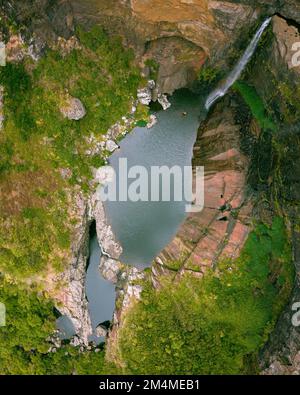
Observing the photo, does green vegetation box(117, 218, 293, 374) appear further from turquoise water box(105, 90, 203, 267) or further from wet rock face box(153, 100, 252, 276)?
turquoise water box(105, 90, 203, 267)

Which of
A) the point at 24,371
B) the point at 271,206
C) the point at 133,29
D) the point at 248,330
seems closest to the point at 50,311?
the point at 24,371

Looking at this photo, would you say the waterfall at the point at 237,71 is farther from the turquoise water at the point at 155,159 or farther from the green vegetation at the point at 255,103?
the turquoise water at the point at 155,159

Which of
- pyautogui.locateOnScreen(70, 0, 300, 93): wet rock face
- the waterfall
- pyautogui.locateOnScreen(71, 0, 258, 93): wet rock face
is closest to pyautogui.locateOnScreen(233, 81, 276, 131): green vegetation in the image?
the waterfall

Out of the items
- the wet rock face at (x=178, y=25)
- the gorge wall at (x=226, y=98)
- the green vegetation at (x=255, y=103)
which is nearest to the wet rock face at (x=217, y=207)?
the gorge wall at (x=226, y=98)

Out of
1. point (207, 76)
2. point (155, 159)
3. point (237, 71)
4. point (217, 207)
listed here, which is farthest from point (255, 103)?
point (155, 159)

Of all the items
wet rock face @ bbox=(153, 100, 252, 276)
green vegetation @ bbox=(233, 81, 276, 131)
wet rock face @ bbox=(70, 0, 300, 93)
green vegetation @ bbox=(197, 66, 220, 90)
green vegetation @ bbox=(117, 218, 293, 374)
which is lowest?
green vegetation @ bbox=(117, 218, 293, 374)

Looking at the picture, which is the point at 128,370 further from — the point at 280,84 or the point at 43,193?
the point at 280,84
